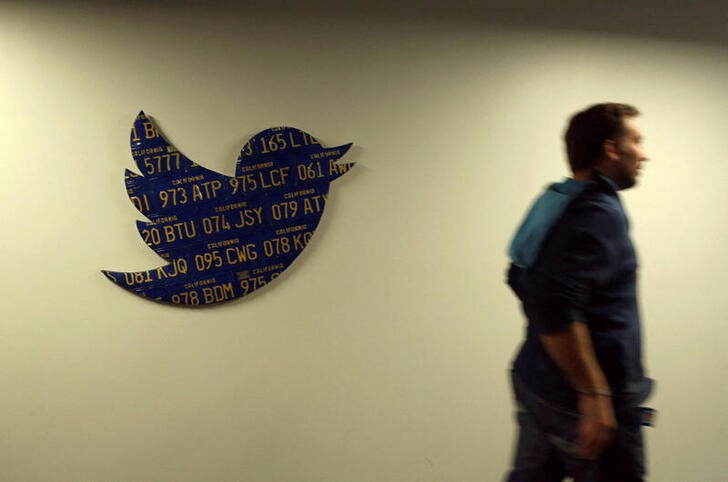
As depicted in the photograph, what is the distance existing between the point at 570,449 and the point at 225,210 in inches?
50.6

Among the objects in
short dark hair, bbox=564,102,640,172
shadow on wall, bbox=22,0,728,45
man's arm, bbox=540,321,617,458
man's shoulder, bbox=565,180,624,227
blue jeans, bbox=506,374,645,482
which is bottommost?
blue jeans, bbox=506,374,645,482

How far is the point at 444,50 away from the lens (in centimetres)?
217

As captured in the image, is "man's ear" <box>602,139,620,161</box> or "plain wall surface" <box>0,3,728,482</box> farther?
"plain wall surface" <box>0,3,728,482</box>

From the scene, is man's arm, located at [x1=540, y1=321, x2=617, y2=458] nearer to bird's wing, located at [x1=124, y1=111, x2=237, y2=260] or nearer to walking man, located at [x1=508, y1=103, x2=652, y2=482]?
walking man, located at [x1=508, y1=103, x2=652, y2=482]

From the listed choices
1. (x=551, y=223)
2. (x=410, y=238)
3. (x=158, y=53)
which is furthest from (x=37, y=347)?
(x=551, y=223)

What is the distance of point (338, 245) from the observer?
2139 millimetres

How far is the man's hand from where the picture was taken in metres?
1.39

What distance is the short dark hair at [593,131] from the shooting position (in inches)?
59.6

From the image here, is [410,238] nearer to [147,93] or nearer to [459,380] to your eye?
[459,380]

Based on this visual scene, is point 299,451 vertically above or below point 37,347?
below

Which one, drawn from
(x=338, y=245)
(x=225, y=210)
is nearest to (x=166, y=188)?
(x=225, y=210)

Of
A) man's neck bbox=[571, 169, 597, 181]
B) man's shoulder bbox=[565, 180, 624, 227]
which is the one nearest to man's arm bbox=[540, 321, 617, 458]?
man's shoulder bbox=[565, 180, 624, 227]

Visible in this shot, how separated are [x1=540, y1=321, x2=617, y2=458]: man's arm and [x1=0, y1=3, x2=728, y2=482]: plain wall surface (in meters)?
0.83

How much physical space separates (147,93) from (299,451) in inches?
52.7
